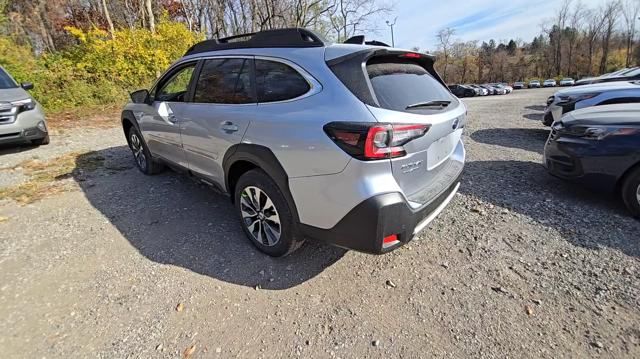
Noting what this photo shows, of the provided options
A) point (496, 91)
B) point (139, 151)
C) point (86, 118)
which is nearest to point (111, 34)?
point (86, 118)

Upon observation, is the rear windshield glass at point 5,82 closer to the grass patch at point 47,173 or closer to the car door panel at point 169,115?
the grass patch at point 47,173

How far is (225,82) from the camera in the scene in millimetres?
2906

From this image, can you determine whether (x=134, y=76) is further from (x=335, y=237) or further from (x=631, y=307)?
→ (x=631, y=307)

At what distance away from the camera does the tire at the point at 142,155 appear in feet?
14.9

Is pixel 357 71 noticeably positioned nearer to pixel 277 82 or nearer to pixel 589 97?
pixel 277 82

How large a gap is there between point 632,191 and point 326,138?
3.20 m

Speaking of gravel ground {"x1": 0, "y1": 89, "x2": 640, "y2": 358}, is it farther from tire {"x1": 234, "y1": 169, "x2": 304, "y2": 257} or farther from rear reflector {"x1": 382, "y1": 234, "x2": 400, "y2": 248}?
rear reflector {"x1": 382, "y1": 234, "x2": 400, "y2": 248}

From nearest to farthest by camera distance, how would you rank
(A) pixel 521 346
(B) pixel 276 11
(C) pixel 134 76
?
(A) pixel 521 346, (C) pixel 134 76, (B) pixel 276 11

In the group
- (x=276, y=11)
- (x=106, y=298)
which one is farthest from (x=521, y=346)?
(x=276, y=11)

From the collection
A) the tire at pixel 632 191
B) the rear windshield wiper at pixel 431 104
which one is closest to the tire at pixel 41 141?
the rear windshield wiper at pixel 431 104

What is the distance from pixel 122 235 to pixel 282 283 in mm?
1829

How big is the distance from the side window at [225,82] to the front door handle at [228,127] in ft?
0.62

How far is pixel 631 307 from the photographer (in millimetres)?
2113

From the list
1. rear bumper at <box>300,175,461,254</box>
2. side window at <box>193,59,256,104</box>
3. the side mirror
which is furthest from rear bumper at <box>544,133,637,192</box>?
the side mirror
